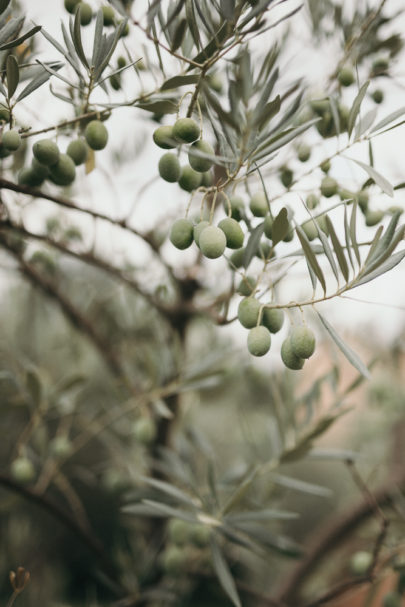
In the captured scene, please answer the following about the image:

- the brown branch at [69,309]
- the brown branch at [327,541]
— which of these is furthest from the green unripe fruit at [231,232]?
the brown branch at [327,541]

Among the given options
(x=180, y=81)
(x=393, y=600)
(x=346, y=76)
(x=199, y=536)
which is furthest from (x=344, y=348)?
(x=393, y=600)

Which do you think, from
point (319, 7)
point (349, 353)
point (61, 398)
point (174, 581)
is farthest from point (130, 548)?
point (319, 7)

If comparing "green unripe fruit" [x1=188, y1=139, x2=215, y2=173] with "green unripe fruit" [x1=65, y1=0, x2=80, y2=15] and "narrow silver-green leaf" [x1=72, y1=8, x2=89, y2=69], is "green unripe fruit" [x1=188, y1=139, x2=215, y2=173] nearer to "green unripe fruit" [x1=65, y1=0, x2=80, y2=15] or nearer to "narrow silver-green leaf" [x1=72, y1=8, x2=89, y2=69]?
"narrow silver-green leaf" [x1=72, y1=8, x2=89, y2=69]

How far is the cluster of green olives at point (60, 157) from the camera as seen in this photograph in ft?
1.43

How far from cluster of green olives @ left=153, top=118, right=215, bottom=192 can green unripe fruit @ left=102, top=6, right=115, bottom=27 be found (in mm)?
184

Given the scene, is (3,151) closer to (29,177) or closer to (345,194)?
(29,177)

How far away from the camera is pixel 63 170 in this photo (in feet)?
1.52

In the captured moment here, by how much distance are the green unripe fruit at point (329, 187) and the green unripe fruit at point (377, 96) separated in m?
0.20

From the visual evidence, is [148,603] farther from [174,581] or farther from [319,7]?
[319,7]

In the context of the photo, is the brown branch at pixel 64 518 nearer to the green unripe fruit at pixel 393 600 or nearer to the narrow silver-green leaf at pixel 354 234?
the green unripe fruit at pixel 393 600

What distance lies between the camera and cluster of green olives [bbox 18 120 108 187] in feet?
1.43

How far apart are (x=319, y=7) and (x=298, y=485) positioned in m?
0.75

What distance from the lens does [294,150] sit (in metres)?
0.62

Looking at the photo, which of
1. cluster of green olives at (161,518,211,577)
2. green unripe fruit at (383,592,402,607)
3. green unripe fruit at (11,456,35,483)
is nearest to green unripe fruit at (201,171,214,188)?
cluster of green olives at (161,518,211,577)
